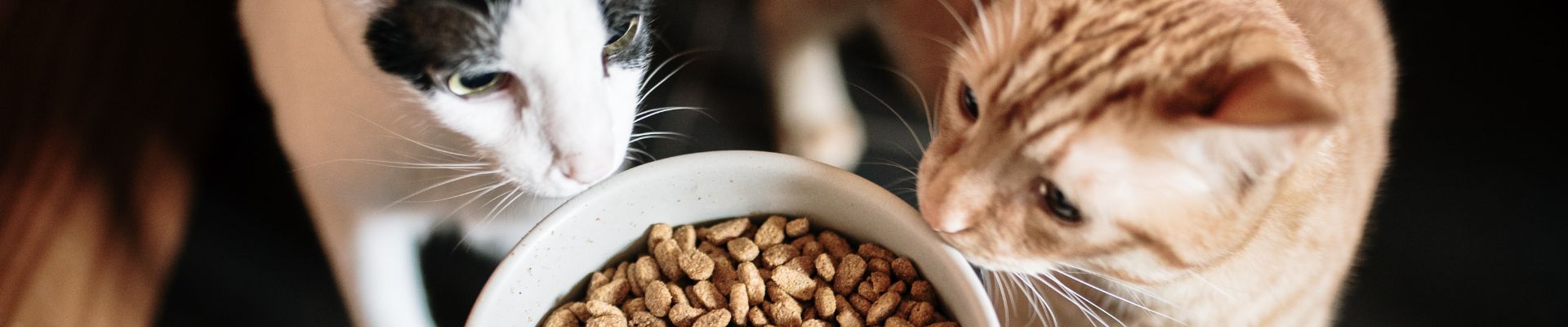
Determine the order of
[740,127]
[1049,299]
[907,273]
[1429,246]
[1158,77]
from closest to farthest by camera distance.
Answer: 1. [1158,77]
2. [907,273]
3. [1049,299]
4. [1429,246]
5. [740,127]

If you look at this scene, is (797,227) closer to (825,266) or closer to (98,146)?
(825,266)

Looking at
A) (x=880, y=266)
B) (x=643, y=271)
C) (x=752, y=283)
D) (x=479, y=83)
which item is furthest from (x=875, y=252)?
(x=479, y=83)

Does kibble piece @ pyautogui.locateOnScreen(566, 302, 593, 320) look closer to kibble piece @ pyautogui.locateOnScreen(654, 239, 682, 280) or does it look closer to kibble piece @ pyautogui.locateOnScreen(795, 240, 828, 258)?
kibble piece @ pyautogui.locateOnScreen(654, 239, 682, 280)

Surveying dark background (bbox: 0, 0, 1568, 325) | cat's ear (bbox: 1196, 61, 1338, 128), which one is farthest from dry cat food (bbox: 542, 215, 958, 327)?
dark background (bbox: 0, 0, 1568, 325)

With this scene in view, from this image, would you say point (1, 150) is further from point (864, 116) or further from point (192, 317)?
point (864, 116)

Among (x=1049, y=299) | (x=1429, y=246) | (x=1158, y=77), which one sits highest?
(x=1158, y=77)

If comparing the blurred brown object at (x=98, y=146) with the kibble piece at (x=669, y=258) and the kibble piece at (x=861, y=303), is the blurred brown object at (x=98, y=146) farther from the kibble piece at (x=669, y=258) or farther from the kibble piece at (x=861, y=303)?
the kibble piece at (x=861, y=303)

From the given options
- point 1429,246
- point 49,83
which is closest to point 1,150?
point 49,83
